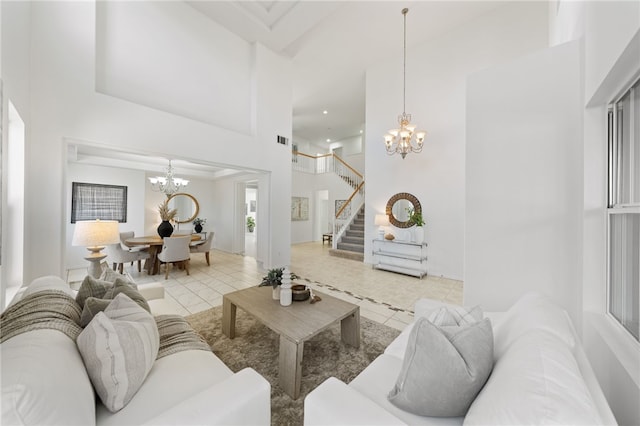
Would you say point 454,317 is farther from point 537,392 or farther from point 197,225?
point 197,225

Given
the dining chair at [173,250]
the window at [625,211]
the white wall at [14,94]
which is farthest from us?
the dining chair at [173,250]

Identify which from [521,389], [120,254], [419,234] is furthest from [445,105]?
[120,254]

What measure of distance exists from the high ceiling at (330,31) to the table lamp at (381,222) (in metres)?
3.25

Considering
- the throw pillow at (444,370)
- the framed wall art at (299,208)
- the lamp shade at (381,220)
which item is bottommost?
the throw pillow at (444,370)

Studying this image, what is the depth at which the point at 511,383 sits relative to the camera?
677mm

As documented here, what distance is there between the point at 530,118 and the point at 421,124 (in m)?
3.04

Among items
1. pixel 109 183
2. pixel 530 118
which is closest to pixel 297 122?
pixel 109 183

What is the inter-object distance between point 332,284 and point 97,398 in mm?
3281

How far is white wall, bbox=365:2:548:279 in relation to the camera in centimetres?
392

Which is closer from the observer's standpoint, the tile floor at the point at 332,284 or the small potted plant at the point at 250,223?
the tile floor at the point at 332,284

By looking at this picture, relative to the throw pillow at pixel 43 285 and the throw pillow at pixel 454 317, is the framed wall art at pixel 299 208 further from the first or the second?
the throw pillow at pixel 454 317

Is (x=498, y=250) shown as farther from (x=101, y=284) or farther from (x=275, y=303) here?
(x=101, y=284)

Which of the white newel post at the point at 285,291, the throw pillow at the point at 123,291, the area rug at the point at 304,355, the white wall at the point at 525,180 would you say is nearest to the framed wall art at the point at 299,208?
the area rug at the point at 304,355

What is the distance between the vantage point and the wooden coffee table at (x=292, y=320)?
158 centimetres
